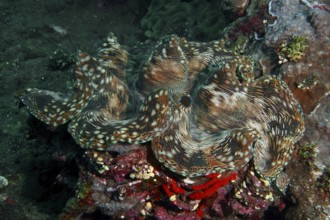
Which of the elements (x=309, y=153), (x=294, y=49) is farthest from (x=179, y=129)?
(x=294, y=49)

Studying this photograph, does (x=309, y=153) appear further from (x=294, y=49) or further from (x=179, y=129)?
(x=179, y=129)

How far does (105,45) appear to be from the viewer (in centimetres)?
433

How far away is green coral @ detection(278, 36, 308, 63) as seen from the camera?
13.1 feet

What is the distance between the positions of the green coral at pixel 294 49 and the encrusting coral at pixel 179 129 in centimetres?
48

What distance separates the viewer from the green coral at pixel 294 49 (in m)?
4.01

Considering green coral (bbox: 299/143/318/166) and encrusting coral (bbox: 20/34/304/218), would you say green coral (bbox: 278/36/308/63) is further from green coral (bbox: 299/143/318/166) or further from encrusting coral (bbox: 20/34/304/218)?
green coral (bbox: 299/143/318/166)

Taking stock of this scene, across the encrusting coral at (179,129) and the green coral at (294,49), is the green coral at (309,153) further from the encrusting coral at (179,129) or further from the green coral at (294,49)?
the green coral at (294,49)

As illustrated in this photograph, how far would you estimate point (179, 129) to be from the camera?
10.8 feet

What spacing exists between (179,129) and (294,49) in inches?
76.5

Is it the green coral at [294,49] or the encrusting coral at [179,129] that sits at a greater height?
the green coral at [294,49]

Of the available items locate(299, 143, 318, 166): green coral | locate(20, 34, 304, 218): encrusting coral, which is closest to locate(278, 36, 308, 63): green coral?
locate(20, 34, 304, 218): encrusting coral

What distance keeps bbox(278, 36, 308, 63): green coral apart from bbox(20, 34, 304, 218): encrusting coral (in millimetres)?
475

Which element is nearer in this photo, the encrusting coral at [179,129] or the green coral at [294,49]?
the encrusting coral at [179,129]

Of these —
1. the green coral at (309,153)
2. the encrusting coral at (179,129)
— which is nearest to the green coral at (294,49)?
the encrusting coral at (179,129)
